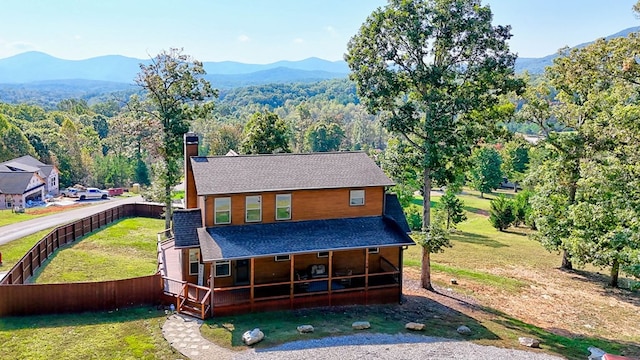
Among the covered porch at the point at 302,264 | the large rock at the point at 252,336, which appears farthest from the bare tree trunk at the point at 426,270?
the large rock at the point at 252,336

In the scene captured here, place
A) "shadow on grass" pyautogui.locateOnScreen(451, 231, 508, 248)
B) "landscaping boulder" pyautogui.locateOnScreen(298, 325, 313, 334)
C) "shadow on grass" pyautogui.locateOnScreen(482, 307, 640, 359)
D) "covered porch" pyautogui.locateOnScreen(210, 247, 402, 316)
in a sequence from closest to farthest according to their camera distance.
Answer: "landscaping boulder" pyautogui.locateOnScreen(298, 325, 313, 334)
"shadow on grass" pyautogui.locateOnScreen(482, 307, 640, 359)
"covered porch" pyautogui.locateOnScreen(210, 247, 402, 316)
"shadow on grass" pyautogui.locateOnScreen(451, 231, 508, 248)

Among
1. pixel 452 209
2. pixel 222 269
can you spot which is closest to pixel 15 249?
pixel 222 269

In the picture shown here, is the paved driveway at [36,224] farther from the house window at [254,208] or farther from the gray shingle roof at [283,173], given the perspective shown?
the house window at [254,208]

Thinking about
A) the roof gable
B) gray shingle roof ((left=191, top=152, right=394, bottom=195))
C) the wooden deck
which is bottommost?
the roof gable

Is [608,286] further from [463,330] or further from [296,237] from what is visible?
[296,237]

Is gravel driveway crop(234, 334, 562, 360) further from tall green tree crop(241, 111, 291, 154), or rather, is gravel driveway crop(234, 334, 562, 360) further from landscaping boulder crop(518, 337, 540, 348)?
tall green tree crop(241, 111, 291, 154)

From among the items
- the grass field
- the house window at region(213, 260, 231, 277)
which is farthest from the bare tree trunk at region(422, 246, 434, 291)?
the grass field

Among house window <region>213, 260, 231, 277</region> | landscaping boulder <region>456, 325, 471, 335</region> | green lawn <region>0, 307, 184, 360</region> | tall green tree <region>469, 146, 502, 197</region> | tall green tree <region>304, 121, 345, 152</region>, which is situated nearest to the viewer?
green lawn <region>0, 307, 184, 360</region>
